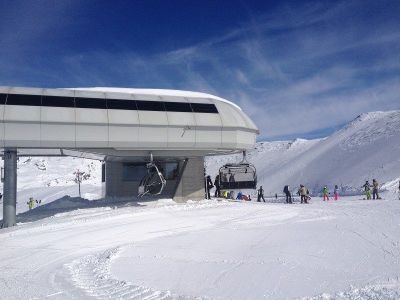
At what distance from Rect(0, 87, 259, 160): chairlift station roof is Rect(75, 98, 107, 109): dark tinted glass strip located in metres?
0.04

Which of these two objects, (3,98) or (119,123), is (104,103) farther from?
(3,98)

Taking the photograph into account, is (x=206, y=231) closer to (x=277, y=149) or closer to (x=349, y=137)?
(x=349, y=137)

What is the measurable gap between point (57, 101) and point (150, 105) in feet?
13.4

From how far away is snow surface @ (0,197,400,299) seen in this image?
640 cm

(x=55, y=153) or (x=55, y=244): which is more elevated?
(x=55, y=153)

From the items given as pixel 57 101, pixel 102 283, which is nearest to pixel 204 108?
pixel 57 101

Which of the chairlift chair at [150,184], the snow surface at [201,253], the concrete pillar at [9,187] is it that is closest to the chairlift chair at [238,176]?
the snow surface at [201,253]

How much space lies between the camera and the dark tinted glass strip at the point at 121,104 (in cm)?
1811

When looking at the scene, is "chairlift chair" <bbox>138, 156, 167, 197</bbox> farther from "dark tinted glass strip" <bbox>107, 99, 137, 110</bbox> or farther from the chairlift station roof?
"dark tinted glass strip" <bbox>107, 99, 137, 110</bbox>

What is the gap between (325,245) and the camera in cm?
961

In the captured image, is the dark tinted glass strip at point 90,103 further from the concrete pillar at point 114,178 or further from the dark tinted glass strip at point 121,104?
the concrete pillar at point 114,178

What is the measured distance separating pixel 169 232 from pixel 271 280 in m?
6.34

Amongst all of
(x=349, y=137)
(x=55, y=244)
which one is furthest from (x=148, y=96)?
(x=349, y=137)

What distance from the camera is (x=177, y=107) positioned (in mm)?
19266
